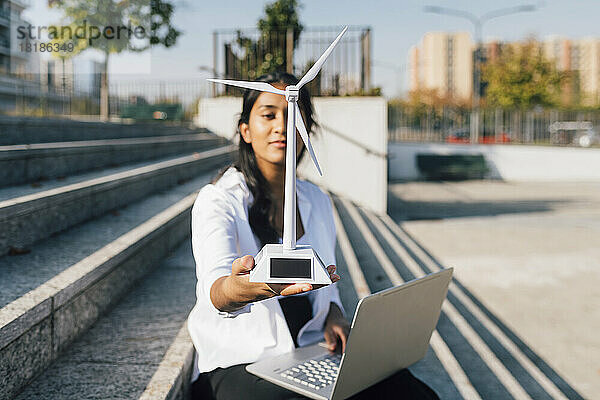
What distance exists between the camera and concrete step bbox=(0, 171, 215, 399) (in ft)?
6.36

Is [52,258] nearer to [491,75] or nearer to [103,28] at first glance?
[103,28]

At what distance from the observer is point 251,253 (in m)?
2.04

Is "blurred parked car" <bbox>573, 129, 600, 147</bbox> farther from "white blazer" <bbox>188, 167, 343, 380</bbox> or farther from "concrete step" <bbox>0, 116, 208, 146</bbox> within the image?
"white blazer" <bbox>188, 167, 343, 380</bbox>

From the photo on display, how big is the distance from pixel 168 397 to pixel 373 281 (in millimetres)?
3889

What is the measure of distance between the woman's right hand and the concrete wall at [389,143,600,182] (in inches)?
840

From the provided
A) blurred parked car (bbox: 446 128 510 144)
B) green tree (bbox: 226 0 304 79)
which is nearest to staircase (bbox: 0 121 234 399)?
green tree (bbox: 226 0 304 79)

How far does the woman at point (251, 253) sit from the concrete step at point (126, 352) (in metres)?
0.25

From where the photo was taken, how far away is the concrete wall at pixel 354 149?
10.4 metres

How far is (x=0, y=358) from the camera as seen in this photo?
1.79 meters

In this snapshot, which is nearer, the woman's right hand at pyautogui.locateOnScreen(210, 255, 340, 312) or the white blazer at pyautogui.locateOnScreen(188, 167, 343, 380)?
the woman's right hand at pyautogui.locateOnScreen(210, 255, 340, 312)

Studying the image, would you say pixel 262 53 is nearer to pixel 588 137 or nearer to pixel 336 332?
pixel 336 332

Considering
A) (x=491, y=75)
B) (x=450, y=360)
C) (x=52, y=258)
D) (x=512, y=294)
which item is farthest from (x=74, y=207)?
(x=491, y=75)

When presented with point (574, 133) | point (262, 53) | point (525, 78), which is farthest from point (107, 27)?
point (525, 78)

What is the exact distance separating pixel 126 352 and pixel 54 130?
3.95 metres
